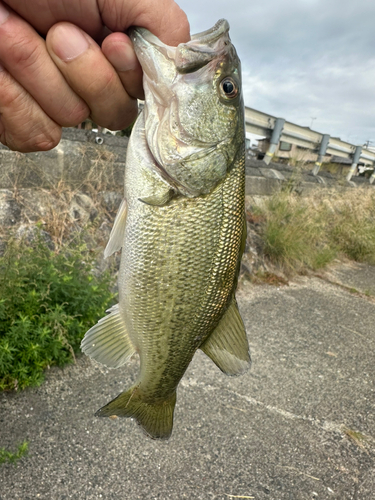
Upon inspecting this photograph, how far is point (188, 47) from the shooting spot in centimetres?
136

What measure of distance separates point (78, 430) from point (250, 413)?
1521 mm

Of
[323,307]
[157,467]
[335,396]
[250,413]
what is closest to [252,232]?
[323,307]

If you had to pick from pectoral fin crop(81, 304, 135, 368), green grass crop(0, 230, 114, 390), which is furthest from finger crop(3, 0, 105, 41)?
green grass crop(0, 230, 114, 390)

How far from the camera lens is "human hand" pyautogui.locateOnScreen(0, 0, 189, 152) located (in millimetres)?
1292

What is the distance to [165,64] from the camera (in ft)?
4.39

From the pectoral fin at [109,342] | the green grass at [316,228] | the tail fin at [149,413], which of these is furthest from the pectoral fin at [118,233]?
the green grass at [316,228]

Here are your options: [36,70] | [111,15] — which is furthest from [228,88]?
[36,70]

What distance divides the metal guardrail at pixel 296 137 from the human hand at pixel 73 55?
23.5ft

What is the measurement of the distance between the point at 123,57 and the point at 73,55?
173 mm

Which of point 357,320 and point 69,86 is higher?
point 69,86

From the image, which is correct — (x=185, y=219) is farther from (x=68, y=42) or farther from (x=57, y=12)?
(x=57, y=12)

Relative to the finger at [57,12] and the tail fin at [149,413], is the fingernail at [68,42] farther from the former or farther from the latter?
the tail fin at [149,413]

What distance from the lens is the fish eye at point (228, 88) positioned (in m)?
1.49

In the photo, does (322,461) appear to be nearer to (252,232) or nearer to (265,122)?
(252,232)
